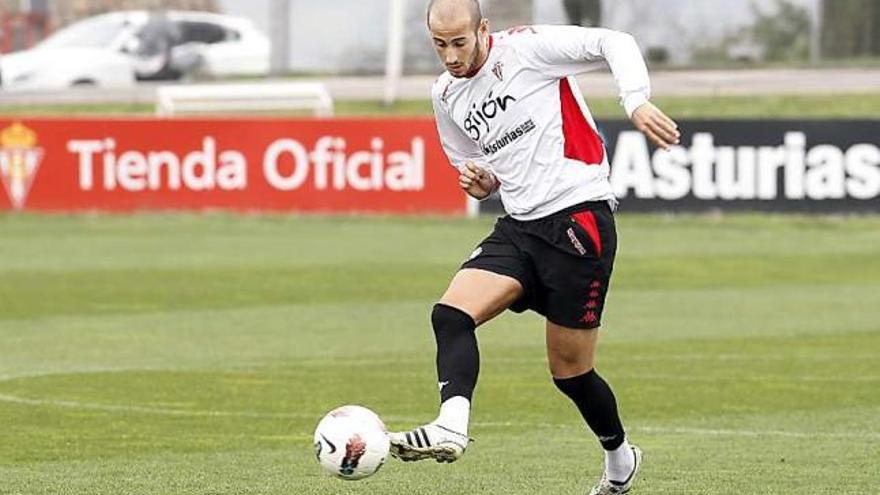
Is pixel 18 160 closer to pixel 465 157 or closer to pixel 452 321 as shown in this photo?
pixel 465 157

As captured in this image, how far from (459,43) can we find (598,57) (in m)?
0.58

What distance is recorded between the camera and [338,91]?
38875 millimetres

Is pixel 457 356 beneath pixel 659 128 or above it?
beneath

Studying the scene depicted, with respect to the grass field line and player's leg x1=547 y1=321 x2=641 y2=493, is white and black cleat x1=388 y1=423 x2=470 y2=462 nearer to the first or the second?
player's leg x1=547 y1=321 x2=641 y2=493

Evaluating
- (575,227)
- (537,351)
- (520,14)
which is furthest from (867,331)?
(520,14)

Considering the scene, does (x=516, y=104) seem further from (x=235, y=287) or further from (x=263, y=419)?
(x=235, y=287)

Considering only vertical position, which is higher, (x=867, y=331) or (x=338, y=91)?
(x=867, y=331)

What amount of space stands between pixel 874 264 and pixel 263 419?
13025mm

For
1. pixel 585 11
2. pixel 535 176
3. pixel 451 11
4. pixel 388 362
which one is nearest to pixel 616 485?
pixel 535 176

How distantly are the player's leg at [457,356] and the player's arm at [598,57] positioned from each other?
2.86ft

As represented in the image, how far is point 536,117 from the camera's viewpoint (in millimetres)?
8594

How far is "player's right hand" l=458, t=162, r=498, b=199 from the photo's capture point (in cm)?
879

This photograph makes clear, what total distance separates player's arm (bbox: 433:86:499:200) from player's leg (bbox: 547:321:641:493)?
0.66 meters

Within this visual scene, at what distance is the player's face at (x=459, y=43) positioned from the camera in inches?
327
